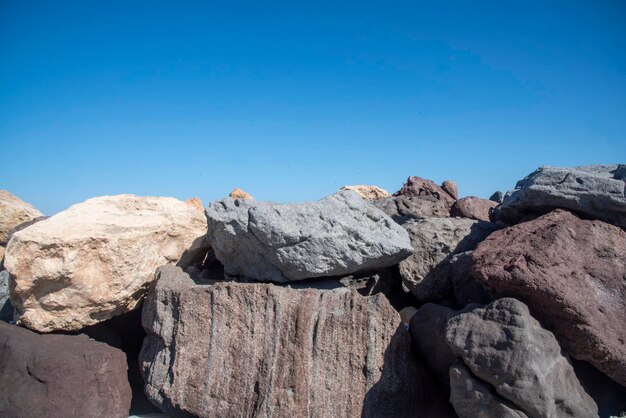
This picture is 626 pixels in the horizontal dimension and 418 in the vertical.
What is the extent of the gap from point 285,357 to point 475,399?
139 centimetres

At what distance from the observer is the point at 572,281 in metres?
3.01

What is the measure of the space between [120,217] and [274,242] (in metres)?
1.80

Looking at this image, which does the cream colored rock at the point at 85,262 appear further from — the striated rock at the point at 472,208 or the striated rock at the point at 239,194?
the striated rock at the point at 472,208

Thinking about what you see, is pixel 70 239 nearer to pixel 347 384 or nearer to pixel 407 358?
pixel 347 384

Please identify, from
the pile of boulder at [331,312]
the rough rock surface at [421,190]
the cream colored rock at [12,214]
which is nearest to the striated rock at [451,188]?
the rough rock surface at [421,190]

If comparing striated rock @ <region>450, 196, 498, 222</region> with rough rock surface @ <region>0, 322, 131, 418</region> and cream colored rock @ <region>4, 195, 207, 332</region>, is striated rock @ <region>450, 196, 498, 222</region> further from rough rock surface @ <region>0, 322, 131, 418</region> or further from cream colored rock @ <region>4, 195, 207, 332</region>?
rough rock surface @ <region>0, 322, 131, 418</region>

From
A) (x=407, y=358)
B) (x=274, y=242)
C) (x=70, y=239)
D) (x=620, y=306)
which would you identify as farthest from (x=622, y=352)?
(x=70, y=239)

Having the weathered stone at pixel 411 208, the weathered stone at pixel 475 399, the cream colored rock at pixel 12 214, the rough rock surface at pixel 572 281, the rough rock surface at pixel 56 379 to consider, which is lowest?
the rough rock surface at pixel 56 379

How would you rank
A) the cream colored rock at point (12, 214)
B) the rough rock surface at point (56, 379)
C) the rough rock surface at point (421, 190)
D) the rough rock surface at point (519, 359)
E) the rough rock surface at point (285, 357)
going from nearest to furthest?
the rough rock surface at point (519, 359) < the rough rock surface at point (285, 357) < the rough rock surface at point (56, 379) < the rough rock surface at point (421, 190) < the cream colored rock at point (12, 214)

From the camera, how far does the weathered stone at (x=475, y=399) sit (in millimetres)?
2615

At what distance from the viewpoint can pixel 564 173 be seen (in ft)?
12.4

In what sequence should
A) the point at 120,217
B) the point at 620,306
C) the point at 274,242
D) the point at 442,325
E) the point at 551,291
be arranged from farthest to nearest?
the point at 120,217
the point at 274,242
the point at 442,325
the point at 620,306
the point at 551,291

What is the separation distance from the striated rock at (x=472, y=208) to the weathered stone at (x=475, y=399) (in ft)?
9.54

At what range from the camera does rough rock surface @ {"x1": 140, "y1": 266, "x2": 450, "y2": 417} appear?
10.5 feet
